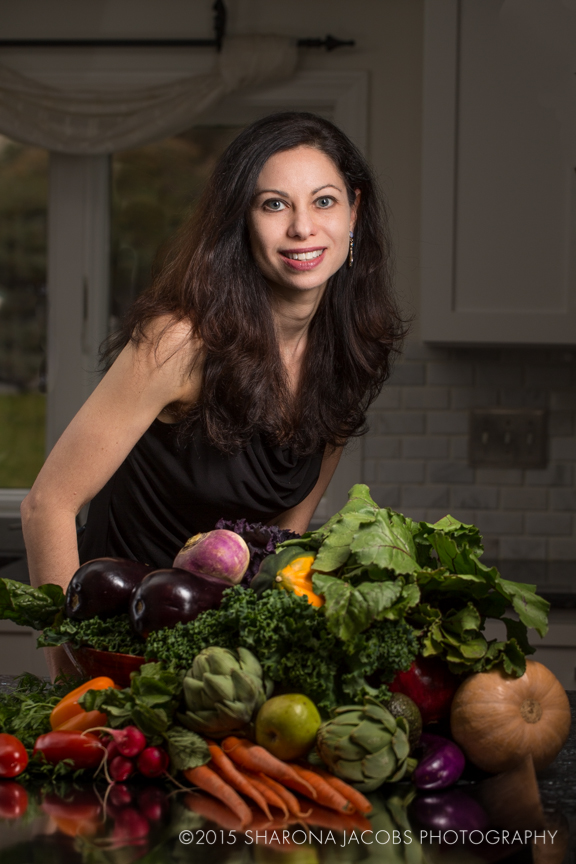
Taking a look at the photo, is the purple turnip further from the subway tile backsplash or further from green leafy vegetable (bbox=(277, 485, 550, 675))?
the subway tile backsplash

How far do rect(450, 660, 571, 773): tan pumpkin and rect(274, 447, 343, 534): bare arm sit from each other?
3.01 ft

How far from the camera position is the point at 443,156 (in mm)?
2570

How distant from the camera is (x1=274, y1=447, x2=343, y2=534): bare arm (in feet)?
6.02

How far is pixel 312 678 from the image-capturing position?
86cm

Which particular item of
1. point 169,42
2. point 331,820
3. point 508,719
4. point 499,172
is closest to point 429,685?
point 508,719

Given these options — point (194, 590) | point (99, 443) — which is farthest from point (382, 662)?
point (99, 443)

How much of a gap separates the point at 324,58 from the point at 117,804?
8.77 ft

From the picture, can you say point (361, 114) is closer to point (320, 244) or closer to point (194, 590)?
point (320, 244)

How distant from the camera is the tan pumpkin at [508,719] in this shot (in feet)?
2.95

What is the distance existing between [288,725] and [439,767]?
0.16m

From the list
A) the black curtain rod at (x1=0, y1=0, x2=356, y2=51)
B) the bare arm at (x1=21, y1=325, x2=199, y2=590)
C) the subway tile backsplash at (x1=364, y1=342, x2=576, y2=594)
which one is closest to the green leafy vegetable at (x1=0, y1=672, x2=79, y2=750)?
the bare arm at (x1=21, y1=325, x2=199, y2=590)

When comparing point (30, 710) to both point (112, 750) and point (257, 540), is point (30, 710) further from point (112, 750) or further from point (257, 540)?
point (257, 540)

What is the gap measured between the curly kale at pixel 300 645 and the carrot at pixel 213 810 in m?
0.12

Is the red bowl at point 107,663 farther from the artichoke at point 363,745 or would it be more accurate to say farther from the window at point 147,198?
the window at point 147,198
